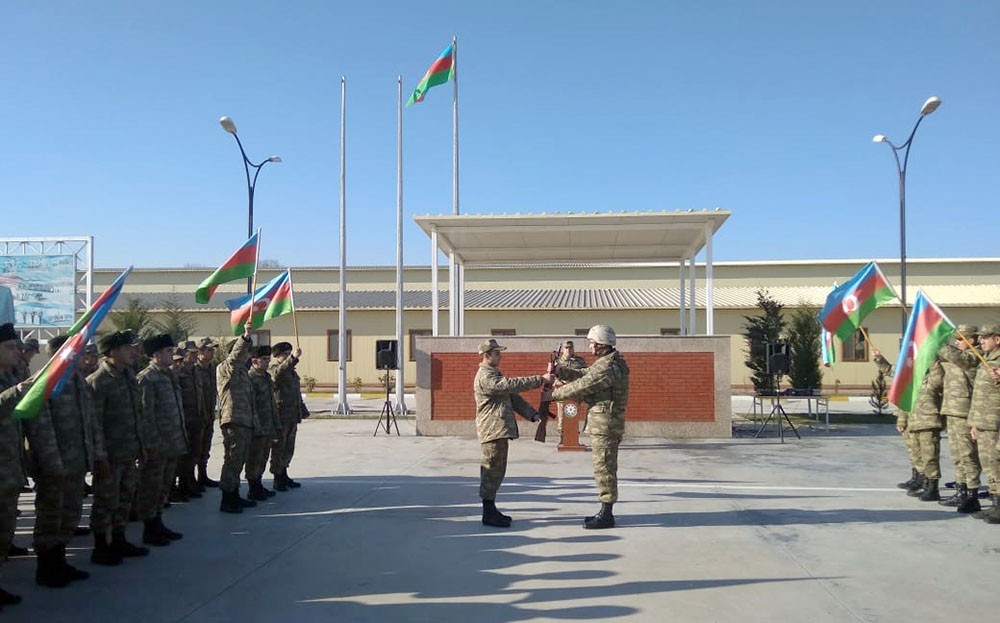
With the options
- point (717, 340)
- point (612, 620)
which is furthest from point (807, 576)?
point (717, 340)

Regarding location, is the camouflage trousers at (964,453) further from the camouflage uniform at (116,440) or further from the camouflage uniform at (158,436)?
the camouflage uniform at (116,440)

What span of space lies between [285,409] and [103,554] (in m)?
3.63

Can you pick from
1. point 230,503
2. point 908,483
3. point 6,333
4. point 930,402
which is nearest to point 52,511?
point 6,333

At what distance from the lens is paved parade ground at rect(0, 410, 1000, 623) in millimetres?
5113

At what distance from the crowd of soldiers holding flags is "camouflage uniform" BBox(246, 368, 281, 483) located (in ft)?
0.05

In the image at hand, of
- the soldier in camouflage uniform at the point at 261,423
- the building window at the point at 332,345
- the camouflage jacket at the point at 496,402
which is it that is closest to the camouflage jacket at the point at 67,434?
the soldier in camouflage uniform at the point at 261,423

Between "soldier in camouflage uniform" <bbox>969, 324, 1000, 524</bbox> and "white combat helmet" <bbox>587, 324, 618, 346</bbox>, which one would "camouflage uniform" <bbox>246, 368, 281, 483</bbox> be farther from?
"soldier in camouflage uniform" <bbox>969, 324, 1000, 524</bbox>

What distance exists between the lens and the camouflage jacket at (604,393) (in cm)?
730

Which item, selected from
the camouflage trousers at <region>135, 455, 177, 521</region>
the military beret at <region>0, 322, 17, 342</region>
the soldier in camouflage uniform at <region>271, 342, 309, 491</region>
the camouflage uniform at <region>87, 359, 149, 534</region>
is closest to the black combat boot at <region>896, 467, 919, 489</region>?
the soldier in camouflage uniform at <region>271, 342, 309, 491</region>

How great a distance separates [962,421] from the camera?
27.2ft

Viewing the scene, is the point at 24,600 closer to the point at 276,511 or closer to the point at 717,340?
the point at 276,511

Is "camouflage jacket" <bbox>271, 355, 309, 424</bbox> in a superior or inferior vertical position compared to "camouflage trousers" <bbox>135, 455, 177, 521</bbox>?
superior

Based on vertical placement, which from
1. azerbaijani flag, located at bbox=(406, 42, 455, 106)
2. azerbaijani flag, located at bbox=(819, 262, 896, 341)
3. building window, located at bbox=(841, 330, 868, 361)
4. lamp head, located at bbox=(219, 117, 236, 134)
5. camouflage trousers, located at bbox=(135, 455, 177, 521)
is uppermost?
azerbaijani flag, located at bbox=(406, 42, 455, 106)

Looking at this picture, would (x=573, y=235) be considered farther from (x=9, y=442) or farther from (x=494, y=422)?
(x=9, y=442)
